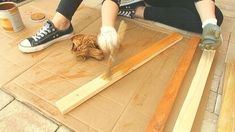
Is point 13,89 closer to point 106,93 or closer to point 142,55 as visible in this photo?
point 106,93

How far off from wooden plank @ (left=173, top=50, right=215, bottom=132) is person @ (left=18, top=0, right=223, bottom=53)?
0.12 metres

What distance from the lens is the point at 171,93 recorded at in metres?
0.99

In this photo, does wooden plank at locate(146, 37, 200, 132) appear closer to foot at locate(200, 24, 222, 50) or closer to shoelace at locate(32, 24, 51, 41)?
foot at locate(200, 24, 222, 50)

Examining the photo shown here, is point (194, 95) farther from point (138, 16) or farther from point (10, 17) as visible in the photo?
point (10, 17)

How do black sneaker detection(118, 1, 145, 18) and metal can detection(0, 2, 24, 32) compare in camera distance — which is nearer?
metal can detection(0, 2, 24, 32)

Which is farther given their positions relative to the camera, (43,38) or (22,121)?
(43,38)

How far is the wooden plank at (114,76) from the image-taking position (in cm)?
94

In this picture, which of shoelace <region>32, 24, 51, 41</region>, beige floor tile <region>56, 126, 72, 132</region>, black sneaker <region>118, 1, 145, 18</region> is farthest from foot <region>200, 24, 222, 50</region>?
shoelace <region>32, 24, 51, 41</region>

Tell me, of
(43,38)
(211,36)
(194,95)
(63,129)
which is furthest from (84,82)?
(211,36)

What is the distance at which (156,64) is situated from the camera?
1.16m

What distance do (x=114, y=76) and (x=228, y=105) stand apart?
484mm

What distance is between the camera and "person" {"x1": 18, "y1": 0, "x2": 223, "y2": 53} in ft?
3.29

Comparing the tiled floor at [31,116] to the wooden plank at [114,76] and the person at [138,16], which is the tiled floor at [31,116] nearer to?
the wooden plank at [114,76]

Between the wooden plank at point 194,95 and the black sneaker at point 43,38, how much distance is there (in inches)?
28.1
